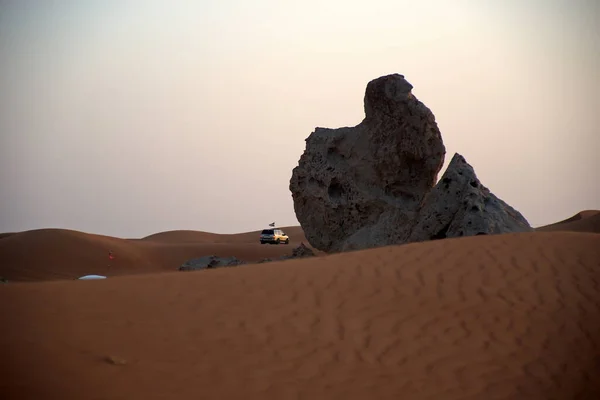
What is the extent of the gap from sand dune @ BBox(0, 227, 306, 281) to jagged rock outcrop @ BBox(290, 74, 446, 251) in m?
11.9

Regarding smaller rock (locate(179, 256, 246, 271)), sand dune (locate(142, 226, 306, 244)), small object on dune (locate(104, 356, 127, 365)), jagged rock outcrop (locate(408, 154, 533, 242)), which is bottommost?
small object on dune (locate(104, 356, 127, 365))

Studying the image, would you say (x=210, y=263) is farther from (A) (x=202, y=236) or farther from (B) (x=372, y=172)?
(A) (x=202, y=236)

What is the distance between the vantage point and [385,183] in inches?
597

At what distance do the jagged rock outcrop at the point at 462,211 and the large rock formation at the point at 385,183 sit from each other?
2 centimetres

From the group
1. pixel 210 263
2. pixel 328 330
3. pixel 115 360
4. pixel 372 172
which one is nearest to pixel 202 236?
pixel 210 263

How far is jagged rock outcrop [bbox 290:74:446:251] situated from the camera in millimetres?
14500

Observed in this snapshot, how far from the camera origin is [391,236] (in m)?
14.5

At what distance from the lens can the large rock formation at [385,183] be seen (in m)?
13.3

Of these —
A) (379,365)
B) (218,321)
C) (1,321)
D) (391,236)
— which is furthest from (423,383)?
(391,236)

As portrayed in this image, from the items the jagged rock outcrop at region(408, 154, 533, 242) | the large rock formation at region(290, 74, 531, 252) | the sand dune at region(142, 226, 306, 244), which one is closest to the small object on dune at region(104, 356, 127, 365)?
the jagged rock outcrop at region(408, 154, 533, 242)

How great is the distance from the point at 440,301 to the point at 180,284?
142 inches

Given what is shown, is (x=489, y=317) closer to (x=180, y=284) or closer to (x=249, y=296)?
(x=249, y=296)

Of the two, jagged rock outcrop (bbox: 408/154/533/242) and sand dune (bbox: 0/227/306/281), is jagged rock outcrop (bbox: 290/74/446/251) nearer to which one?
jagged rock outcrop (bbox: 408/154/533/242)

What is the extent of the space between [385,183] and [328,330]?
7.72m
